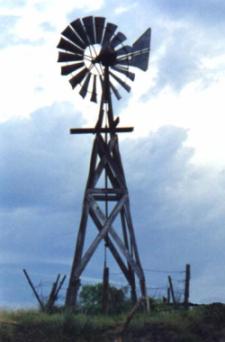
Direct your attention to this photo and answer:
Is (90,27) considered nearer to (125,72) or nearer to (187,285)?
(125,72)

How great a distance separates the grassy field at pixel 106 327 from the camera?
73.0 ft

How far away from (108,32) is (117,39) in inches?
16.5

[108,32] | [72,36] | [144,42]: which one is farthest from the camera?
[144,42]

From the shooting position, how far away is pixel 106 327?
23.0 metres

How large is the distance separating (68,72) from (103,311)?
8285 millimetres

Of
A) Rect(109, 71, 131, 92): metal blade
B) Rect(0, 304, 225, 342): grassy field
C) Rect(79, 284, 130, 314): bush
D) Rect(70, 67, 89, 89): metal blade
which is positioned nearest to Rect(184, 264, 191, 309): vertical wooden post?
Rect(0, 304, 225, 342): grassy field

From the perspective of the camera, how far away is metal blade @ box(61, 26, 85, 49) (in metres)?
26.4

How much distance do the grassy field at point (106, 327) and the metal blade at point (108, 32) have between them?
9.38 m

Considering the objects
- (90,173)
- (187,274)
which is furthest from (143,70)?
(187,274)

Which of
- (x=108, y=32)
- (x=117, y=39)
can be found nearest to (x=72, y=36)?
(x=108, y=32)

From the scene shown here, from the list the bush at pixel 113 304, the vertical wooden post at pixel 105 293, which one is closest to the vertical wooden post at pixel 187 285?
the bush at pixel 113 304

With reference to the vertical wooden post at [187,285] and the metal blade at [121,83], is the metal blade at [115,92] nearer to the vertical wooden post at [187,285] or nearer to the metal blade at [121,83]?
the metal blade at [121,83]

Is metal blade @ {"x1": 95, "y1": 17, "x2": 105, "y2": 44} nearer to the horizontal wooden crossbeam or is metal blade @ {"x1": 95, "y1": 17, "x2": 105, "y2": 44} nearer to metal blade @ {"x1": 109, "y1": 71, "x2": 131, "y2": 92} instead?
metal blade @ {"x1": 109, "y1": 71, "x2": 131, "y2": 92}

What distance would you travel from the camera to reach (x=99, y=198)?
1058 inches
